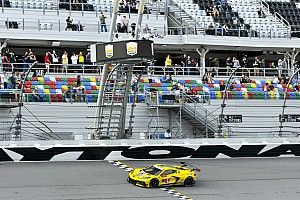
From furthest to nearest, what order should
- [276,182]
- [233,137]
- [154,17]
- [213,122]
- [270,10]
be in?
[270,10], [154,17], [213,122], [233,137], [276,182]

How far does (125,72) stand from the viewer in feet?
76.2

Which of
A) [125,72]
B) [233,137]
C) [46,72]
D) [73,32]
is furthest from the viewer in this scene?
[73,32]

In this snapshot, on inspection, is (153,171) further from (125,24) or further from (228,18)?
(228,18)

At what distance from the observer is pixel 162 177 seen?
18.0 m

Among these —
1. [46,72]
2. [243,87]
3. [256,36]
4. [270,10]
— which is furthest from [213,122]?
[270,10]

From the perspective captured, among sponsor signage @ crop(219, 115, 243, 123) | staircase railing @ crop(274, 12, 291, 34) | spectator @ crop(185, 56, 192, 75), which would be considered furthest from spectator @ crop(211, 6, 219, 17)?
sponsor signage @ crop(219, 115, 243, 123)

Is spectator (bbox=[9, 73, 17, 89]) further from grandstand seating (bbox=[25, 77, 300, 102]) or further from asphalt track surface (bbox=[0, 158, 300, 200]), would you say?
asphalt track surface (bbox=[0, 158, 300, 200])

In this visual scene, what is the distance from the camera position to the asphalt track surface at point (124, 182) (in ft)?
54.6

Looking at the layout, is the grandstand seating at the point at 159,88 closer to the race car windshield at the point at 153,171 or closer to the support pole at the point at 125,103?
the support pole at the point at 125,103

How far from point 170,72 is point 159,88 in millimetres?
3156

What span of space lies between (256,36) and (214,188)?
19.0m

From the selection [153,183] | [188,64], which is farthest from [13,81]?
Result: [153,183]

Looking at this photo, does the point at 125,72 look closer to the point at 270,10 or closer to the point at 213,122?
the point at 213,122

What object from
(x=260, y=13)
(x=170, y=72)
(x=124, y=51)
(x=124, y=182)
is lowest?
(x=124, y=182)
